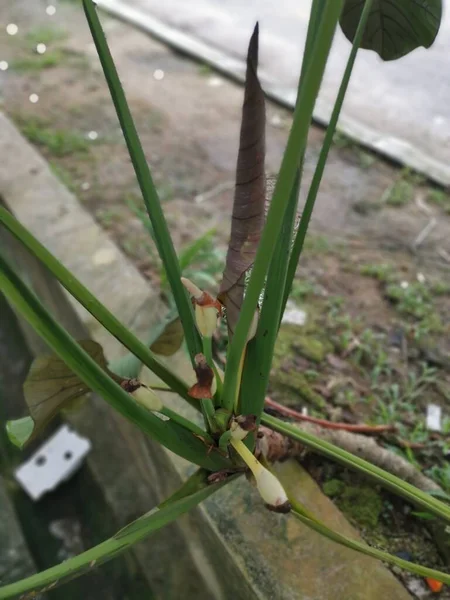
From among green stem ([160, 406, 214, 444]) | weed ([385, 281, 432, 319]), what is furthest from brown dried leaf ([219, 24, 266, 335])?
weed ([385, 281, 432, 319])

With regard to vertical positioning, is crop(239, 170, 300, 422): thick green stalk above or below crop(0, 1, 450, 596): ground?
above

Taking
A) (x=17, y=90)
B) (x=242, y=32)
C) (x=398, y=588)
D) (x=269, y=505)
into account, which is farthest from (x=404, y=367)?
(x=242, y=32)

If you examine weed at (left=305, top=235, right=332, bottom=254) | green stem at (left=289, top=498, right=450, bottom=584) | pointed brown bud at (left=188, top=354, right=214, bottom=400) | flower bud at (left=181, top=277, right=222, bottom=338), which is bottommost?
weed at (left=305, top=235, right=332, bottom=254)

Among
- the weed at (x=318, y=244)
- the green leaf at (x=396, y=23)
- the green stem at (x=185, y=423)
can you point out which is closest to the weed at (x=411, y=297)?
the weed at (x=318, y=244)

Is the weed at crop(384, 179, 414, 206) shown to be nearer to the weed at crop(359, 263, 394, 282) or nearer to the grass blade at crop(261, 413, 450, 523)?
the weed at crop(359, 263, 394, 282)

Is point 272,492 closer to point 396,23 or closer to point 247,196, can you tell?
point 247,196

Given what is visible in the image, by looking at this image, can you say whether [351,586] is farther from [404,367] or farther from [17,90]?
[17,90]

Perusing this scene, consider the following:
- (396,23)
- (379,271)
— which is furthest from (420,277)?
(396,23)

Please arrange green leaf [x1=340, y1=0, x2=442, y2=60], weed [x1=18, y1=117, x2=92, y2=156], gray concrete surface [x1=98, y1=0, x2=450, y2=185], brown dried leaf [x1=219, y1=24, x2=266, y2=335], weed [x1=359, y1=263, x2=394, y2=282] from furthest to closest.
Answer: gray concrete surface [x1=98, y1=0, x2=450, y2=185], weed [x1=18, y1=117, x2=92, y2=156], weed [x1=359, y1=263, x2=394, y2=282], green leaf [x1=340, y1=0, x2=442, y2=60], brown dried leaf [x1=219, y1=24, x2=266, y2=335]
